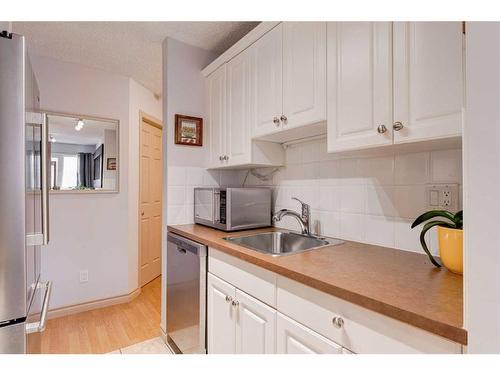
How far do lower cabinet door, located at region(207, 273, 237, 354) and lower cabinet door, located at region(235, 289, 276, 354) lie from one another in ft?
0.16

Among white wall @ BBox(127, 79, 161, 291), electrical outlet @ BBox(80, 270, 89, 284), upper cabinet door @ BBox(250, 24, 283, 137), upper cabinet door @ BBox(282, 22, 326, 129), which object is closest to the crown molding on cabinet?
upper cabinet door @ BBox(250, 24, 283, 137)

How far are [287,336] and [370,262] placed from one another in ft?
1.46

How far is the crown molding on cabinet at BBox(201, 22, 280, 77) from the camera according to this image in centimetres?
160

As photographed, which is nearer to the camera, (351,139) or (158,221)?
(351,139)

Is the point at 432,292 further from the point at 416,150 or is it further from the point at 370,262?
the point at 416,150

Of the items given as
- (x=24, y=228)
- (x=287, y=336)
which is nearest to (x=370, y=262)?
(x=287, y=336)

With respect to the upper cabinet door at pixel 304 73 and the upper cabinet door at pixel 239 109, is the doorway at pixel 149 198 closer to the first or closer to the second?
the upper cabinet door at pixel 239 109

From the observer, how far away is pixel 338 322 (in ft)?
2.80

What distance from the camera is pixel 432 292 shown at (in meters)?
0.79

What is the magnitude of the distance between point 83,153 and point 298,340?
2.50 meters

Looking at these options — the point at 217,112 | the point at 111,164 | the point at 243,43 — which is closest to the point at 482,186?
the point at 243,43
